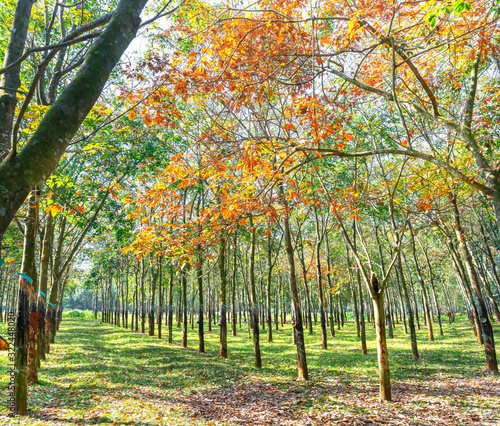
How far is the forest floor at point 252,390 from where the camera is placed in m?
6.95

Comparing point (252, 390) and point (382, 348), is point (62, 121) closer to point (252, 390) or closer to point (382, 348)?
point (382, 348)

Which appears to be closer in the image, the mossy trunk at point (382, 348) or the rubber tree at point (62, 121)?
the rubber tree at point (62, 121)

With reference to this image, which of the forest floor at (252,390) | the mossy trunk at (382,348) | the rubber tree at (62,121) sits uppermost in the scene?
the rubber tree at (62,121)

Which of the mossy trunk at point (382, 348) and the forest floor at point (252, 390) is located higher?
the mossy trunk at point (382, 348)

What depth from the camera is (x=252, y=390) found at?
9.61 meters

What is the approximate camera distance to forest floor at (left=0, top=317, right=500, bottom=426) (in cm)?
695

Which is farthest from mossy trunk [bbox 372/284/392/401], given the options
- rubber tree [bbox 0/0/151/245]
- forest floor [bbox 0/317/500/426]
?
rubber tree [bbox 0/0/151/245]

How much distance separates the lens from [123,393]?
9.09 metres

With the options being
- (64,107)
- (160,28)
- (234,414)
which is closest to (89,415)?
Answer: (234,414)

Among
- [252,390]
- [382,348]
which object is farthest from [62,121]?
[252,390]

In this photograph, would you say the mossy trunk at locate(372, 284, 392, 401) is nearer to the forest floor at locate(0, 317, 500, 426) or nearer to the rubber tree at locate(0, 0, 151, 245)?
the forest floor at locate(0, 317, 500, 426)

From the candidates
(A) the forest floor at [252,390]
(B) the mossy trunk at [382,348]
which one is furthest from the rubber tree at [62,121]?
(B) the mossy trunk at [382,348]

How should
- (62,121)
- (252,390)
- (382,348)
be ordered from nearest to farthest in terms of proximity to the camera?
(62,121), (382,348), (252,390)

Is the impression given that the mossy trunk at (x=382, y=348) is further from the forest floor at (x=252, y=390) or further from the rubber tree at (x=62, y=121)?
the rubber tree at (x=62, y=121)
